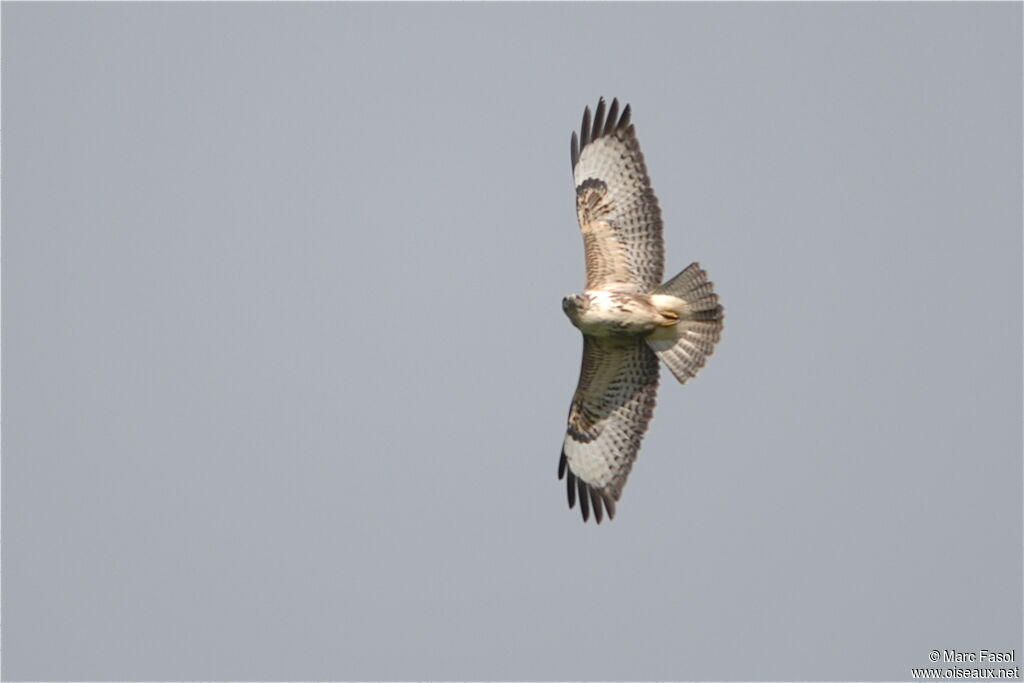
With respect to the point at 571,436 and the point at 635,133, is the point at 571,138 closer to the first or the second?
the point at 635,133

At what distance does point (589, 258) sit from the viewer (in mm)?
10266

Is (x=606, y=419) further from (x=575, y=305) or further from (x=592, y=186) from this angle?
(x=592, y=186)

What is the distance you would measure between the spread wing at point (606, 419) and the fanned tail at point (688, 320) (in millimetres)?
275

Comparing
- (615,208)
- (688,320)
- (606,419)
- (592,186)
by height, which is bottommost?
(606,419)

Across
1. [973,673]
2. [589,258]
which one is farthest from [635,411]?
[973,673]

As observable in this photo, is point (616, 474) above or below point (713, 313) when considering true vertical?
below

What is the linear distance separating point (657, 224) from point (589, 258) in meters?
0.58

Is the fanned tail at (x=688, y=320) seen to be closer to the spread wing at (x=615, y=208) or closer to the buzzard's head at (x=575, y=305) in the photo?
the spread wing at (x=615, y=208)

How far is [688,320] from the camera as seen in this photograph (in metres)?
9.88

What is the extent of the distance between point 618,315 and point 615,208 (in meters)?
0.94

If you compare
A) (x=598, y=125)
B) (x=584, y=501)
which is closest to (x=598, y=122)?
(x=598, y=125)

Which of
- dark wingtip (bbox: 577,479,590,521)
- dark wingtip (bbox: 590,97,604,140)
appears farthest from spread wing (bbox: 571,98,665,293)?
dark wingtip (bbox: 577,479,590,521)

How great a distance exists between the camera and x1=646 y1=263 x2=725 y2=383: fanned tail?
9789mm

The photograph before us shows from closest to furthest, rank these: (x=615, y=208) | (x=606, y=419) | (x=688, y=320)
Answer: (x=688, y=320), (x=615, y=208), (x=606, y=419)
